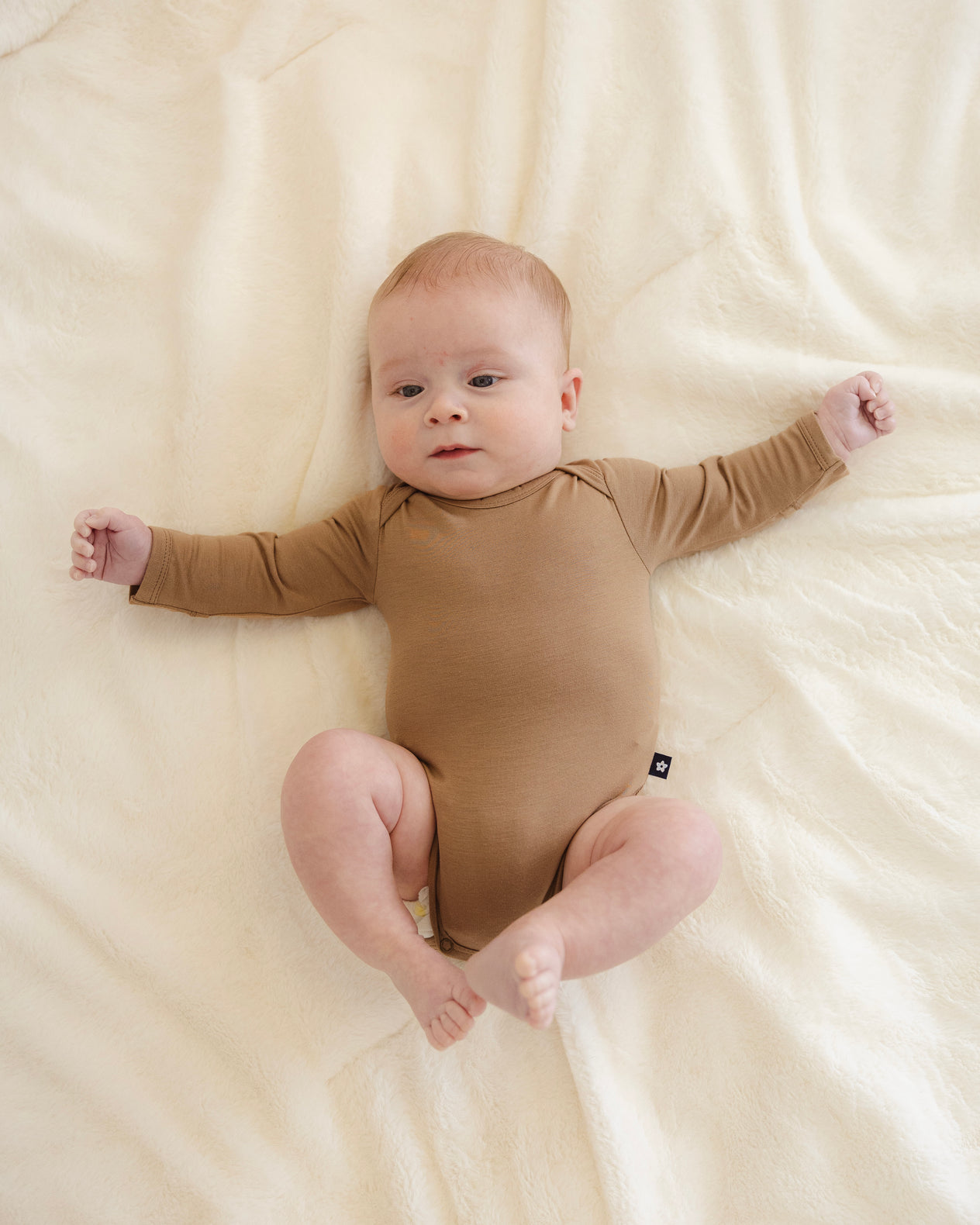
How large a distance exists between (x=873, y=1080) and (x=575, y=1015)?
0.41m

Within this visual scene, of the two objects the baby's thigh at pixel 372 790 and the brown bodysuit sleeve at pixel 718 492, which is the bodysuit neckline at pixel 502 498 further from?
the baby's thigh at pixel 372 790

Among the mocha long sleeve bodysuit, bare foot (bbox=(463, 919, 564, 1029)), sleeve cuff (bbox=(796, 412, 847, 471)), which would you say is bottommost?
bare foot (bbox=(463, 919, 564, 1029))

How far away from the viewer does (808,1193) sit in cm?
126

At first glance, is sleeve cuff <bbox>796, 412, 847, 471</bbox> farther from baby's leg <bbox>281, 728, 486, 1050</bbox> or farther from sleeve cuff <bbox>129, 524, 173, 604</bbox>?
sleeve cuff <bbox>129, 524, 173, 604</bbox>

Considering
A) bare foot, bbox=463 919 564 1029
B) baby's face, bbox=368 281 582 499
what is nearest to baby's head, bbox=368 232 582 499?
baby's face, bbox=368 281 582 499

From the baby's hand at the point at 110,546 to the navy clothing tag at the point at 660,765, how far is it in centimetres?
83

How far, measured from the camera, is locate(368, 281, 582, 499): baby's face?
1.35 meters

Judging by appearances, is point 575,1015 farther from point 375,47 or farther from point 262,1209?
point 375,47

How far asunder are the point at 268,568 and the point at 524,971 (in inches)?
28.3

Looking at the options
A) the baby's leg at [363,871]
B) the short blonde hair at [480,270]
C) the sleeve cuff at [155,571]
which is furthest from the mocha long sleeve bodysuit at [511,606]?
the short blonde hair at [480,270]

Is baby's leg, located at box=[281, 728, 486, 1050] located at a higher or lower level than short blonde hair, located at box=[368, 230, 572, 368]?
lower

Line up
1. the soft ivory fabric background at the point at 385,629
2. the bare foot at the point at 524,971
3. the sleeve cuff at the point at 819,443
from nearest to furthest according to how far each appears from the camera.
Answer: the bare foot at the point at 524,971 < the soft ivory fabric background at the point at 385,629 < the sleeve cuff at the point at 819,443

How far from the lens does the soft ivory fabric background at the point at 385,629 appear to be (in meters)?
1.31

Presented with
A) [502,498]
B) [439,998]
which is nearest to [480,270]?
[502,498]
